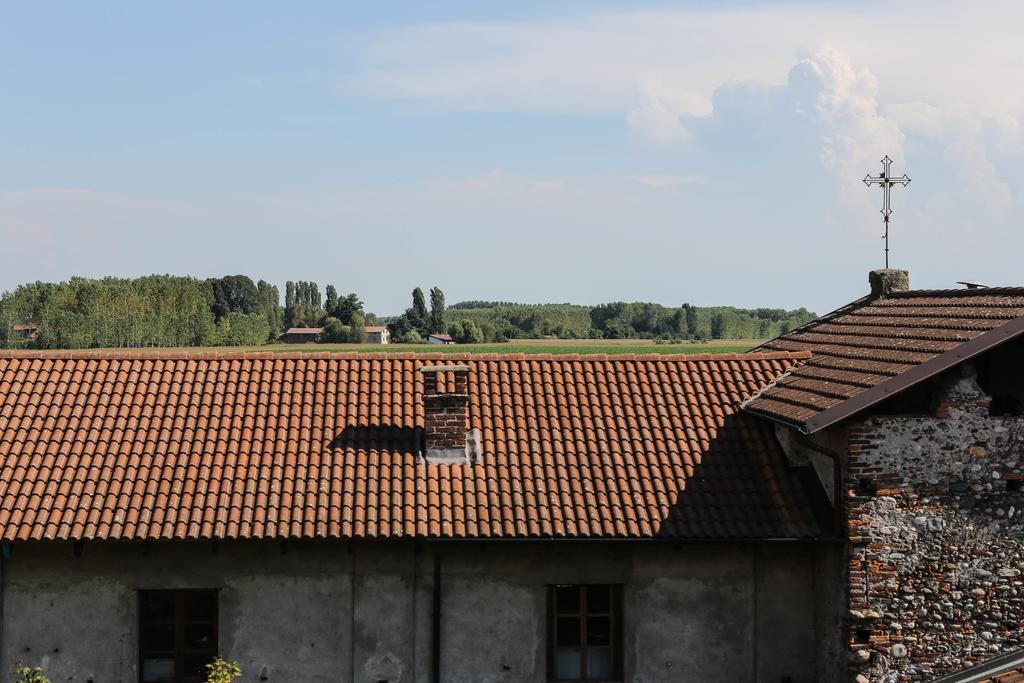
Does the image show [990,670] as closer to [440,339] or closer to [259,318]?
[440,339]

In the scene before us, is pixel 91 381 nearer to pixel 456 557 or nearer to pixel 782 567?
→ pixel 456 557

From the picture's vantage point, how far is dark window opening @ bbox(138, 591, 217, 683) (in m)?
15.0

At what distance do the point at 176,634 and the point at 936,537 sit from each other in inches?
379

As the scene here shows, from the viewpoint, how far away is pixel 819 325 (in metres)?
20.3

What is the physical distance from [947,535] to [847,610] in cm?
158

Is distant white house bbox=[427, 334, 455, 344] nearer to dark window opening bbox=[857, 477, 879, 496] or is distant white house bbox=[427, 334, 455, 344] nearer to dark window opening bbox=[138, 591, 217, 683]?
dark window opening bbox=[138, 591, 217, 683]

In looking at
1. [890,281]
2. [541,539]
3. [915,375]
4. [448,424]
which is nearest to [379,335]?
[890,281]

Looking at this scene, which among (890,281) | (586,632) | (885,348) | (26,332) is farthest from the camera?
(26,332)

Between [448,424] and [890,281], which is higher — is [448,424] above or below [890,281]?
below

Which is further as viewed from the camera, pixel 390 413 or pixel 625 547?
pixel 390 413

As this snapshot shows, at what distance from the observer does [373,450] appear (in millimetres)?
15859

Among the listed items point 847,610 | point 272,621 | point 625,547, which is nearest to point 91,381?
point 272,621

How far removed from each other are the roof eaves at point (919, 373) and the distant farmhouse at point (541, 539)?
0.03 m

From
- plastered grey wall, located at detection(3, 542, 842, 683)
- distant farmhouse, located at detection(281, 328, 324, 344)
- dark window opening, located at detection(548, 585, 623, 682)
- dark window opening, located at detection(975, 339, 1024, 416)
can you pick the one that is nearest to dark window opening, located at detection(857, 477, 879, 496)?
plastered grey wall, located at detection(3, 542, 842, 683)
